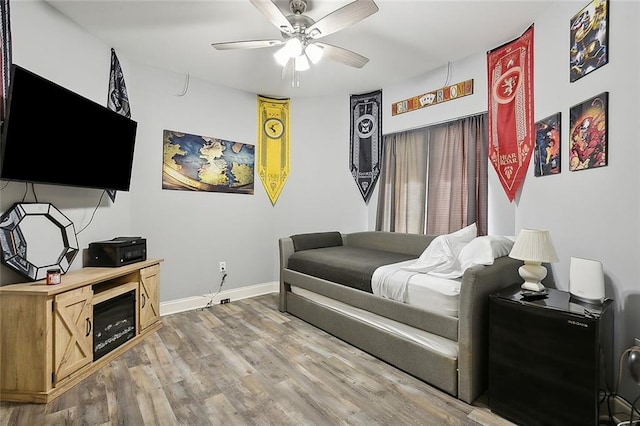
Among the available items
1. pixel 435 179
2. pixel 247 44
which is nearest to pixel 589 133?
pixel 435 179

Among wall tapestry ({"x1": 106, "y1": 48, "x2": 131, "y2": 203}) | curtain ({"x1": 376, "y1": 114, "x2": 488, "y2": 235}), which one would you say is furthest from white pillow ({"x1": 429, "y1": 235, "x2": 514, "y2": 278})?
wall tapestry ({"x1": 106, "y1": 48, "x2": 131, "y2": 203})

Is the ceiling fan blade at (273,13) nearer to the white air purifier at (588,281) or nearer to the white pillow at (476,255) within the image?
the white pillow at (476,255)

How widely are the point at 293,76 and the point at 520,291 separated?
306cm

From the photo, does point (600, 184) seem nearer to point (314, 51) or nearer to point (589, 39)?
point (589, 39)

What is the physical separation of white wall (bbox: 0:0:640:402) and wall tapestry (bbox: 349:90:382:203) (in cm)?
12

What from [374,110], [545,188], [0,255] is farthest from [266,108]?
[545,188]

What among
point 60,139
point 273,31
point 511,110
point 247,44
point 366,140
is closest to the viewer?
point 60,139

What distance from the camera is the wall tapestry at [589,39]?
1657mm

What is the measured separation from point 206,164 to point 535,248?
3.35m

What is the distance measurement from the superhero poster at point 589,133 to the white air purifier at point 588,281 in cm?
59

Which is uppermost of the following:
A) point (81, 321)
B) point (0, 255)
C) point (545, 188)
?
point (545, 188)

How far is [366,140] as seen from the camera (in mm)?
3975

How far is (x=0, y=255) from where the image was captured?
1.89 m

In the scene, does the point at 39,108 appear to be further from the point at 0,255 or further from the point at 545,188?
the point at 545,188
